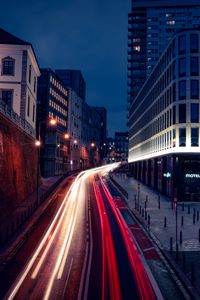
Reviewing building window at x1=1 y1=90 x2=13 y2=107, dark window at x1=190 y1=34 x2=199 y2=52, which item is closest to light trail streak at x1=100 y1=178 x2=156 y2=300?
building window at x1=1 y1=90 x2=13 y2=107

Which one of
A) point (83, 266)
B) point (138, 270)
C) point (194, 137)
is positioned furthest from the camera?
point (194, 137)

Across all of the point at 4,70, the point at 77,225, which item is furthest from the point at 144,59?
the point at 77,225

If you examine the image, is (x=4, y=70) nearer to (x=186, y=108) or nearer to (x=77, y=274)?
(x=186, y=108)

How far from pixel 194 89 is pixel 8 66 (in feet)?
96.5

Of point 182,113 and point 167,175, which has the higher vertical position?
point 182,113

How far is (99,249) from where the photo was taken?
59.9ft

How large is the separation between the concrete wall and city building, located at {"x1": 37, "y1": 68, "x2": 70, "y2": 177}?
115ft

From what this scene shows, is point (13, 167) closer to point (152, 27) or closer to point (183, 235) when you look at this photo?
point (183, 235)

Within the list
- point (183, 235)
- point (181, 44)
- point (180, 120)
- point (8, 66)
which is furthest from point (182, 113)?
point (8, 66)

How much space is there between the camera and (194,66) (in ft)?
148

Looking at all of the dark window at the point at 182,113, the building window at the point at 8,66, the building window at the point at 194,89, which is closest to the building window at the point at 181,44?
the building window at the point at 194,89

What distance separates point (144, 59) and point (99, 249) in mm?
124138

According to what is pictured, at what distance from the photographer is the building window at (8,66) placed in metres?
42.5

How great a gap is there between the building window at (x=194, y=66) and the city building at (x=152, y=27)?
256ft
